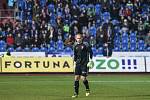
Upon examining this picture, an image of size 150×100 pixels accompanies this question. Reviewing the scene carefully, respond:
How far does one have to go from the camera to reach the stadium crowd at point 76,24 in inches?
1319

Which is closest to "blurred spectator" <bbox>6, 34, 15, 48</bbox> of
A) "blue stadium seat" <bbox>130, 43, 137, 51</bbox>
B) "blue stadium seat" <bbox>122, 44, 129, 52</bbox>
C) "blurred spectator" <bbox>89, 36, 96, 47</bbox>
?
"blurred spectator" <bbox>89, 36, 96, 47</bbox>

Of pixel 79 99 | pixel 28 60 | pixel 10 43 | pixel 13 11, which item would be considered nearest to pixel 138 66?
pixel 28 60

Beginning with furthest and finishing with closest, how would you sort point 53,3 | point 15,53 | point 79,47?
point 53,3
point 15,53
point 79,47

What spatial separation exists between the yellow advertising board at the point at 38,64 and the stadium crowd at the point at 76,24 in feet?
10.9

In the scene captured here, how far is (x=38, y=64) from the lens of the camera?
29.3 metres

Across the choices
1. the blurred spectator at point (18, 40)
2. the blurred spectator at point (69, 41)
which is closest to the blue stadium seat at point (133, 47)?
the blurred spectator at point (69, 41)

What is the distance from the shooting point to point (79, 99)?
52.2 ft

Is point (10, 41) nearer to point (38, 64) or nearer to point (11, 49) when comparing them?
point (11, 49)

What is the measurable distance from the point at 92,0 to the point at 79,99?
22282 millimetres

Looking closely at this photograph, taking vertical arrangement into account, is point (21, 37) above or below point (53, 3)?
below

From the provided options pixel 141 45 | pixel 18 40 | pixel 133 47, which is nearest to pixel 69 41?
pixel 18 40

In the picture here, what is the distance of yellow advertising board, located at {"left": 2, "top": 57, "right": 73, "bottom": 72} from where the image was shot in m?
29.2

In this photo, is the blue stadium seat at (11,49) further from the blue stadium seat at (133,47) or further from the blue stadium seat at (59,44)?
the blue stadium seat at (133,47)

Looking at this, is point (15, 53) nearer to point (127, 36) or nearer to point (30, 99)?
point (127, 36)
